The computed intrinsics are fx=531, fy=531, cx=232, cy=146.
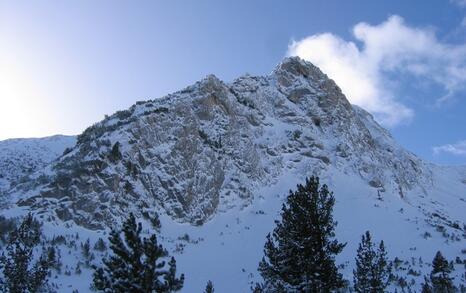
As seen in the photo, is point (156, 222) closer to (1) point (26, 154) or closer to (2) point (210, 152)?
(2) point (210, 152)

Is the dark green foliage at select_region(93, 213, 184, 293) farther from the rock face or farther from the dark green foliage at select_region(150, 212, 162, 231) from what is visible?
the dark green foliage at select_region(150, 212, 162, 231)

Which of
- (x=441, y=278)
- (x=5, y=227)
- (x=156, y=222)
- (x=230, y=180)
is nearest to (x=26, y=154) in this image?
(x=230, y=180)

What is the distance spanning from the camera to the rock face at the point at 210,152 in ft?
202

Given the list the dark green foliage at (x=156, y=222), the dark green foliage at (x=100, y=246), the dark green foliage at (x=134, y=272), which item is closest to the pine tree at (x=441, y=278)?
the dark green foliage at (x=100, y=246)

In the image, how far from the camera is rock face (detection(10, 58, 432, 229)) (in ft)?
202

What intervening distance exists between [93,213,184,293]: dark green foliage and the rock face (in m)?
38.9

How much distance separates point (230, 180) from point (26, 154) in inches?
2140

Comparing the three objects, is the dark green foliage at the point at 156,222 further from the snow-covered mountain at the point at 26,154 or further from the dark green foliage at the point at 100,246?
the snow-covered mountain at the point at 26,154

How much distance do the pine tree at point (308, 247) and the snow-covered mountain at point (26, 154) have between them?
69.4 meters

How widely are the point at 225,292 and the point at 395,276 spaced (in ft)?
49.3

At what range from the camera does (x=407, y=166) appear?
4311 inches

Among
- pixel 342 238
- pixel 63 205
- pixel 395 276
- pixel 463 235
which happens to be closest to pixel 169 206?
pixel 63 205

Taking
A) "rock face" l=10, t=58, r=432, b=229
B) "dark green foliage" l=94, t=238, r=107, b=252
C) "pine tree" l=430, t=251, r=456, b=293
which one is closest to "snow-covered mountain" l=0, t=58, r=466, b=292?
"rock face" l=10, t=58, r=432, b=229

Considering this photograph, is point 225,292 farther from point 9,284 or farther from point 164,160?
point 164,160
